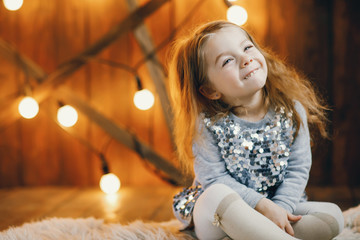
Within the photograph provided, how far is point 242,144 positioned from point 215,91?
0.49ft

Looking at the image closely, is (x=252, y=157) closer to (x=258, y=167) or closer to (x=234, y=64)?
(x=258, y=167)

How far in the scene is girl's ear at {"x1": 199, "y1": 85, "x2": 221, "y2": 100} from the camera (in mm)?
1051

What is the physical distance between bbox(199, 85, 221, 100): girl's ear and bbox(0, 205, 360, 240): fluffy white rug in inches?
14.1

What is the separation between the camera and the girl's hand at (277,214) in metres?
0.93

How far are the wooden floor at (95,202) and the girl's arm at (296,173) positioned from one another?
0.51 m

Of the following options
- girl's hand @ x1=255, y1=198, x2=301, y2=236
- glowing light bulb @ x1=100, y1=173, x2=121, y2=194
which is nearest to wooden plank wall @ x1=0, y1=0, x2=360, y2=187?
glowing light bulb @ x1=100, y1=173, x2=121, y2=194

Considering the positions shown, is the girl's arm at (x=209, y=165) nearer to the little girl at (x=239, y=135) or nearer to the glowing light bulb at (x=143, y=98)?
the little girl at (x=239, y=135)

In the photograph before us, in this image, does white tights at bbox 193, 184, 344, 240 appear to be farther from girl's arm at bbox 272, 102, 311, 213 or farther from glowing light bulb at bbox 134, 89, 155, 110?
glowing light bulb at bbox 134, 89, 155, 110

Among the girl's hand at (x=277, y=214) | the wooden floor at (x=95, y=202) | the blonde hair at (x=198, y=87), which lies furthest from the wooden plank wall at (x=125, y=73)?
the girl's hand at (x=277, y=214)

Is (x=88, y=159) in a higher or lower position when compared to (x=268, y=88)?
higher

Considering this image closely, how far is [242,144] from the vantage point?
102cm

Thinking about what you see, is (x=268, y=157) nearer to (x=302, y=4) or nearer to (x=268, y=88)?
(x=268, y=88)

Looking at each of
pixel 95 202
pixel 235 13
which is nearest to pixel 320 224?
pixel 235 13

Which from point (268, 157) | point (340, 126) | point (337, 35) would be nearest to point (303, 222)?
point (268, 157)
